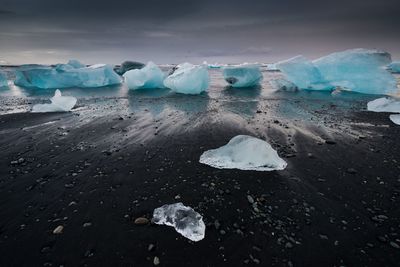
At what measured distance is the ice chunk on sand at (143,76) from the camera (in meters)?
18.6

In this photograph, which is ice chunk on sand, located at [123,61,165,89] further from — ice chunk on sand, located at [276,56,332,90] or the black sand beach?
the black sand beach

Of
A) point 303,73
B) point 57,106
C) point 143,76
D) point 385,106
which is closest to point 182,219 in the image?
point 57,106

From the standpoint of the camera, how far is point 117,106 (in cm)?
1270

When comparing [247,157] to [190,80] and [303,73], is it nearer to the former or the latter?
[190,80]

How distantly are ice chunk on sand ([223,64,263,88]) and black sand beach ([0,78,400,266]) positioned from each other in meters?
13.1

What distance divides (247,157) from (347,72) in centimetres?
1587

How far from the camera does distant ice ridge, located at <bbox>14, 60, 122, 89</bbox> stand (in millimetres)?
20781

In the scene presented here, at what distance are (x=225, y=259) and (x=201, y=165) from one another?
2.58 metres

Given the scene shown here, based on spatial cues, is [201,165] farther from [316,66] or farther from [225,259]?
[316,66]

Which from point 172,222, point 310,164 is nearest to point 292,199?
point 310,164

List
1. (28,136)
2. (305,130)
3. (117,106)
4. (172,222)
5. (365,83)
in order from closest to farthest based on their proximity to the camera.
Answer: (172,222), (28,136), (305,130), (117,106), (365,83)

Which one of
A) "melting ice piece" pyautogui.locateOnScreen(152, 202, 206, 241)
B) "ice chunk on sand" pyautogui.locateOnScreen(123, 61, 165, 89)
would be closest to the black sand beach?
"melting ice piece" pyautogui.locateOnScreen(152, 202, 206, 241)

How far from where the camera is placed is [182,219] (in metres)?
3.55

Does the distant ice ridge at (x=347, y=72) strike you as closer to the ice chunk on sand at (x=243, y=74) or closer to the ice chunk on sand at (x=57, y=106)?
the ice chunk on sand at (x=243, y=74)
